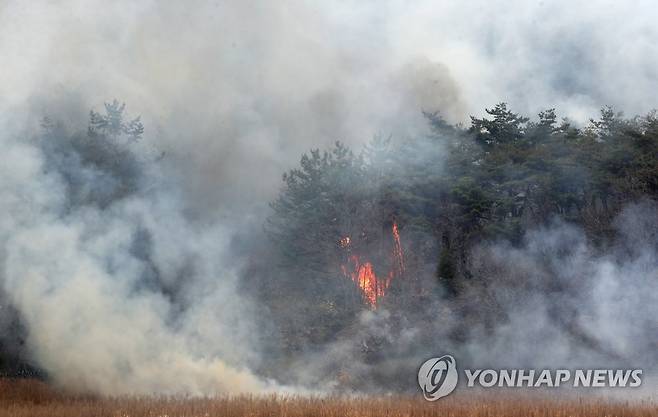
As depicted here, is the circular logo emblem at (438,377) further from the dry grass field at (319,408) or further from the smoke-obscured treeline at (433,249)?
the dry grass field at (319,408)

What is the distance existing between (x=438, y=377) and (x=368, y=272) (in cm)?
1051

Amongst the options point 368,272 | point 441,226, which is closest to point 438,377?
point 368,272

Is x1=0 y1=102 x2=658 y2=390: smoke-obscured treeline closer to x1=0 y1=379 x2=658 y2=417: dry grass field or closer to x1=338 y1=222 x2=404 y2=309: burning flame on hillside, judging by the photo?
x1=338 y1=222 x2=404 y2=309: burning flame on hillside

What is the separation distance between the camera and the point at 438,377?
21609mm

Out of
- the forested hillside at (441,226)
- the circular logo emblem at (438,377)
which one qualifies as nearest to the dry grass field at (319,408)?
the circular logo emblem at (438,377)

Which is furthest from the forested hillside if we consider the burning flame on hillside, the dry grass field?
the dry grass field

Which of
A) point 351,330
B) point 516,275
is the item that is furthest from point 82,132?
point 516,275

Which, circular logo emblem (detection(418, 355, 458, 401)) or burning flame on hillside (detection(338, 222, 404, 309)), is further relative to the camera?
burning flame on hillside (detection(338, 222, 404, 309))

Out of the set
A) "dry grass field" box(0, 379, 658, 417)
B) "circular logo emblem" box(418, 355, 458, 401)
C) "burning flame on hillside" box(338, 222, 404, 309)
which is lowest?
"dry grass field" box(0, 379, 658, 417)

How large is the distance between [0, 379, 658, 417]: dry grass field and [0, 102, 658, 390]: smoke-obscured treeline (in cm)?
434

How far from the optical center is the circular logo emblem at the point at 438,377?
1925 centimetres

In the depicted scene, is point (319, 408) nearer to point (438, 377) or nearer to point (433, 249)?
point (438, 377)

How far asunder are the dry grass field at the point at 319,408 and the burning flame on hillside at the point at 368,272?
602 inches

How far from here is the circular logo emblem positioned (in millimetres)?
19250
